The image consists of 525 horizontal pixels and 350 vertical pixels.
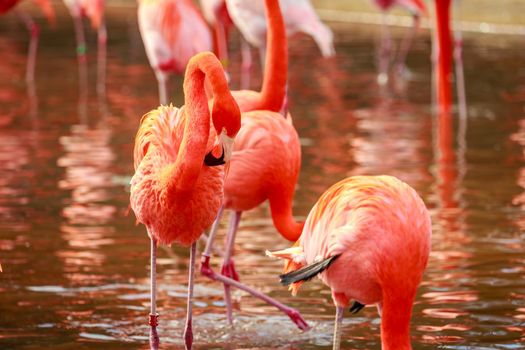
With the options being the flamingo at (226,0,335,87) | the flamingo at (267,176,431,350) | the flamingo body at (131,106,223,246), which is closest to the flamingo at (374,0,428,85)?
the flamingo at (226,0,335,87)

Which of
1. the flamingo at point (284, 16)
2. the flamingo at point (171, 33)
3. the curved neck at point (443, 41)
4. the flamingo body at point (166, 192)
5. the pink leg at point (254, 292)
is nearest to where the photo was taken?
the flamingo body at point (166, 192)

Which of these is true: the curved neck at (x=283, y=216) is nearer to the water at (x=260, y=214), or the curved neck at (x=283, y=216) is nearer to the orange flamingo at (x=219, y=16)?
the water at (x=260, y=214)

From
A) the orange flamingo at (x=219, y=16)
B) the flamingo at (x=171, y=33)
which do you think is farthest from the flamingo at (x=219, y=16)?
the flamingo at (x=171, y=33)

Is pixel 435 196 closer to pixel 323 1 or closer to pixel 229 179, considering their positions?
pixel 229 179

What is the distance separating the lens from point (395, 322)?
4238mm

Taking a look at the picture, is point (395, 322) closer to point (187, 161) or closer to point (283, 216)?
point (187, 161)

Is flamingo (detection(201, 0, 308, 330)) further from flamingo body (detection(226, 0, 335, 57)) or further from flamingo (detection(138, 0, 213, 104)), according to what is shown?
flamingo (detection(138, 0, 213, 104))

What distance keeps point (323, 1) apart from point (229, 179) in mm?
15615

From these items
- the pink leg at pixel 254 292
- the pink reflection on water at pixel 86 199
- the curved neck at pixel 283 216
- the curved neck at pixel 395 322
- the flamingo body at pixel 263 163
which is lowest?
the pink reflection on water at pixel 86 199

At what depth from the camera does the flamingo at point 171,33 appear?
344 inches

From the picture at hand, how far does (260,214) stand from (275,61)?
2047 millimetres

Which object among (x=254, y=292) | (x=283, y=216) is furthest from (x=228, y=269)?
(x=283, y=216)

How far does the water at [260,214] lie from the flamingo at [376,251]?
68cm

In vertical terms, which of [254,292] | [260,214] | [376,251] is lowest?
[260,214]
